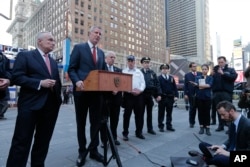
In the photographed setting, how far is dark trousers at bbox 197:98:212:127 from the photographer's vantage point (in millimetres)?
6305

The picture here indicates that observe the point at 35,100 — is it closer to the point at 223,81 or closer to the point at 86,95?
the point at 86,95

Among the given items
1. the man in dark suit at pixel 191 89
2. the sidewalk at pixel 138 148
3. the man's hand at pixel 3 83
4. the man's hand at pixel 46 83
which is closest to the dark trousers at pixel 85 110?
the sidewalk at pixel 138 148

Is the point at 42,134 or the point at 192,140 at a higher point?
the point at 42,134

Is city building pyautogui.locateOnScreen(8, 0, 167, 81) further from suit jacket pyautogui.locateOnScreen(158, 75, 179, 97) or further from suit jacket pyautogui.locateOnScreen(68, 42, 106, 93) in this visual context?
suit jacket pyautogui.locateOnScreen(68, 42, 106, 93)

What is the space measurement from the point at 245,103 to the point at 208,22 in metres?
150

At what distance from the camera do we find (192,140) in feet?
17.7

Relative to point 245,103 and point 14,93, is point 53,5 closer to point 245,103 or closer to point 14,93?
point 14,93

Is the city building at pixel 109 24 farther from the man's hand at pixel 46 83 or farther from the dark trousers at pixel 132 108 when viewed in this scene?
the man's hand at pixel 46 83

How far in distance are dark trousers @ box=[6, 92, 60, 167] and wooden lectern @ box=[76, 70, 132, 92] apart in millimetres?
617

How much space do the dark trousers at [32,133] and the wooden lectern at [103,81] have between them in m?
0.62

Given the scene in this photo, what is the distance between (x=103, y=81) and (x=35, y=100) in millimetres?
917

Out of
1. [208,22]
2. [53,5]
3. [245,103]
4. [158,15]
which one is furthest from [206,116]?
[208,22]

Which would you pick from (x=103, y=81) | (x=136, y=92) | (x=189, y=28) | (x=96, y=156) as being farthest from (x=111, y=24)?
(x=189, y=28)

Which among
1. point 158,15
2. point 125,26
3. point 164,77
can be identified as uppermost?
point 158,15
